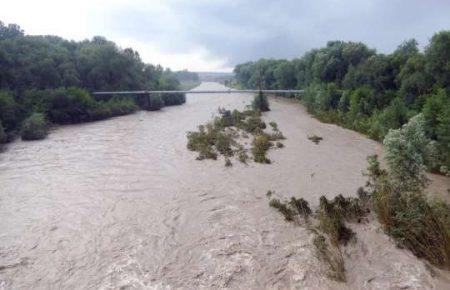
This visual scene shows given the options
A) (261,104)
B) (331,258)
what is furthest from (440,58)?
(261,104)

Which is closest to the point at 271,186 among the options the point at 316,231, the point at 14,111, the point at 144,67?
the point at 316,231

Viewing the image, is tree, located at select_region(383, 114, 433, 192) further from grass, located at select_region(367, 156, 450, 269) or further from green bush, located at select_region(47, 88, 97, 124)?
green bush, located at select_region(47, 88, 97, 124)

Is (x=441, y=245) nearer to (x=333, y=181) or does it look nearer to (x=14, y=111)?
(x=333, y=181)

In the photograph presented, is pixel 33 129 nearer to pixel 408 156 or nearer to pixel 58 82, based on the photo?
pixel 58 82

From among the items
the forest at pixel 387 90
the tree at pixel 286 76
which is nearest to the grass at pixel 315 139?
the forest at pixel 387 90

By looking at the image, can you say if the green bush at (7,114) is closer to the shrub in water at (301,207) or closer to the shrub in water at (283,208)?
the shrub in water at (283,208)

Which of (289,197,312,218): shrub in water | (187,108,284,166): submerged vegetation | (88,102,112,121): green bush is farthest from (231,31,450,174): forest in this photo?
(88,102,112,121): green bush
